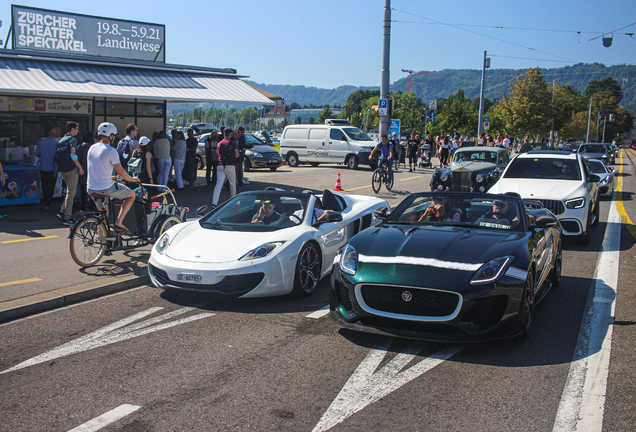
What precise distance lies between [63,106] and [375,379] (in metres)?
14.6

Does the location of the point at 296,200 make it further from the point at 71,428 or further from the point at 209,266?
the point at 71,428

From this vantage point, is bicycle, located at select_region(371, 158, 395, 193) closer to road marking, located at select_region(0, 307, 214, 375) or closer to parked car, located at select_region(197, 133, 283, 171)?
parked car, located at select_region(197, 133, 283, 171)

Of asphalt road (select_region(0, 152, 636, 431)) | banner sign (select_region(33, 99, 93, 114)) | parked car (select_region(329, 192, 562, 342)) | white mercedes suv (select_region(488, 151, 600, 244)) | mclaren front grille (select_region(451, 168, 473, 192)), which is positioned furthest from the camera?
mclaren front grille (select_region(451, 168, 473, 192))

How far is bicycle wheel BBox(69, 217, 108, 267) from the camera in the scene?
759cm

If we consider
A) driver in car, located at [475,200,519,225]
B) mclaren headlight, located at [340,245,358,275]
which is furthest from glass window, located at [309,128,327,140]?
mclaren headlight, located at [340,245,358,275]

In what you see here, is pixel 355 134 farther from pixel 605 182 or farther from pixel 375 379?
pixel 375 379

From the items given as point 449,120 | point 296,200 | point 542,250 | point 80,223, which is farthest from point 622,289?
point 449,120

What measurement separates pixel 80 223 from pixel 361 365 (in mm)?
4728

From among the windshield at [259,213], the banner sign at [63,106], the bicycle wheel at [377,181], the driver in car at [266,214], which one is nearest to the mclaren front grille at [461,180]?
the bicycle wheel at [377,181]

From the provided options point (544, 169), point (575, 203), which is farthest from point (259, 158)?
point (575, 203)

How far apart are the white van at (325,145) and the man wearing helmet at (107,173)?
2009 centimetres

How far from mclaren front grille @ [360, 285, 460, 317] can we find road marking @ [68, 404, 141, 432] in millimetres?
2092

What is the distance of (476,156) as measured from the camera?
762 inches

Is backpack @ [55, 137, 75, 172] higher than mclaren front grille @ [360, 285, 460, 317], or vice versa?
backpack @ [55, 137, 75, 172]
